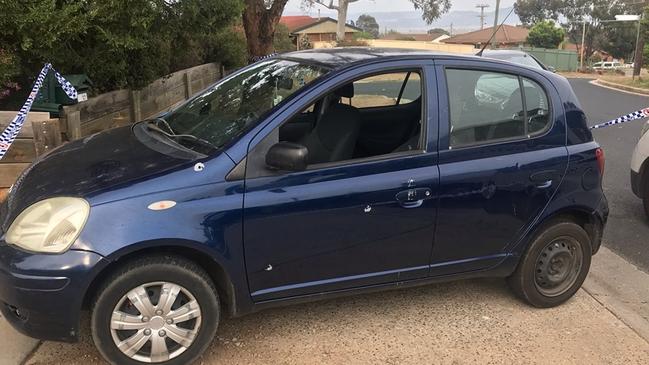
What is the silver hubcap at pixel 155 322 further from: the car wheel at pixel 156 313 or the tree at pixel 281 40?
the tree at pixel 281 40

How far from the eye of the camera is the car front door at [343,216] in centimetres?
319

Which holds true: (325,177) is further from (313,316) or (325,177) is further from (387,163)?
(313,316)

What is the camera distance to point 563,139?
3955mm

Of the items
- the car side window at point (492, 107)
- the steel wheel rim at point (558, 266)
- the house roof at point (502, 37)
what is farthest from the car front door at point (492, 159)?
the house roof at point (502, 37)

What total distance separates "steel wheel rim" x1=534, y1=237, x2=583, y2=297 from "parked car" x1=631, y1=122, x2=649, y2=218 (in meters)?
2.35

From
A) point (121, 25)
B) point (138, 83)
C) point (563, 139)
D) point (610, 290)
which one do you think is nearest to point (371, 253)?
point (563, 139)

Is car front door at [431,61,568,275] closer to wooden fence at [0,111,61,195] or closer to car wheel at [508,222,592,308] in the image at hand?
car wheel at [508,222,592,308]

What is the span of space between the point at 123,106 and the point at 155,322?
17.8 feet

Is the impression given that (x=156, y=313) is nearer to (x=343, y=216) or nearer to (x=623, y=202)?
(x=343, y=216)

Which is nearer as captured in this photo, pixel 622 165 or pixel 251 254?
pixel 251 254

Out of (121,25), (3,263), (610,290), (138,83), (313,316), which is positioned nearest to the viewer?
(3,263)

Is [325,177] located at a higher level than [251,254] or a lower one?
higher

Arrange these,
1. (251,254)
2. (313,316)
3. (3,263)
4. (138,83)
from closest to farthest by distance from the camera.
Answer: (3,263) < (251,254) < (313,316) < (138,83)

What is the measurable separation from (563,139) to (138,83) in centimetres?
609
